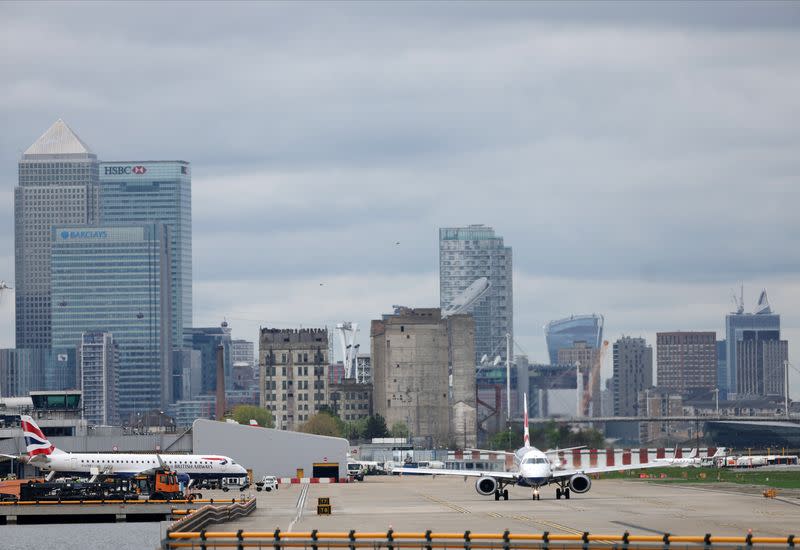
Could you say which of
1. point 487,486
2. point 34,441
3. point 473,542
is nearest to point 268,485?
point 34,441

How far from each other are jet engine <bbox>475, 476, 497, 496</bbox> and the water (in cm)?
2462

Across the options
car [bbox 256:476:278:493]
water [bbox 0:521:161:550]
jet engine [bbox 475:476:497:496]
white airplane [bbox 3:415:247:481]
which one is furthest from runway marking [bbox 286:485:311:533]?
white airplane [bbox 3:415:247:481]

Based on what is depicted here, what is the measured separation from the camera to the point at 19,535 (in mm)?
116625

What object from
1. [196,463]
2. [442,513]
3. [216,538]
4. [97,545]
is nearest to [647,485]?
[196,463]

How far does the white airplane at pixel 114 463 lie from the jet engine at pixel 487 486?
57333 mm

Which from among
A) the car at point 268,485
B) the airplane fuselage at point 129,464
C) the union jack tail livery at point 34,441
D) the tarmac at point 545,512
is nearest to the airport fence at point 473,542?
the tarmac at point 545,512

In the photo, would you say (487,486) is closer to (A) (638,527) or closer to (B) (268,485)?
(B) (268,485)

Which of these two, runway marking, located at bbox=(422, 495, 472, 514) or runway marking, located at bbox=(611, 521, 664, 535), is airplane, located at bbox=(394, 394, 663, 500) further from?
runway marking, located at bbox=(611, 521, 664, 535)

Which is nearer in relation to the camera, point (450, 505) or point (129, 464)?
point (450, 505)

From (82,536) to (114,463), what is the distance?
7152 cm

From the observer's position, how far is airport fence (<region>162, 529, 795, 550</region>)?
70562 mm

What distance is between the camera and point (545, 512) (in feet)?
351

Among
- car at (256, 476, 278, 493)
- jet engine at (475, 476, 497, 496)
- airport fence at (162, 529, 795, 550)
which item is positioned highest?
airport fence at (162, 529, 795, 550)

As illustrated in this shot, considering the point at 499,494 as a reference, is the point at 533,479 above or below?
above
